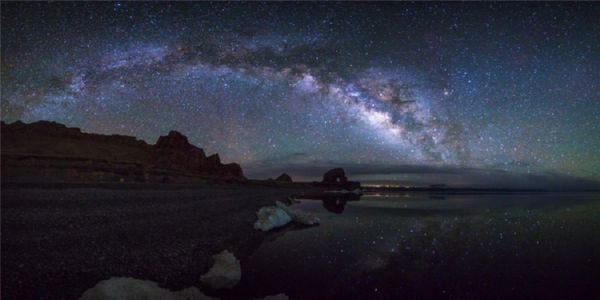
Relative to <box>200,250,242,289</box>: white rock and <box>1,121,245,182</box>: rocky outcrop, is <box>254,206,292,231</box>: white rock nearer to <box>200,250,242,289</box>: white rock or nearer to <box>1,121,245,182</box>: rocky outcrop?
<box>200,250,242,289</box>: white rock

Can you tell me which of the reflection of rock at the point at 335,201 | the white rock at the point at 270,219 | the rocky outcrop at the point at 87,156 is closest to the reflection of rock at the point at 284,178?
the rocky outcrop at the point at 87,156

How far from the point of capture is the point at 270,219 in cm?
1584

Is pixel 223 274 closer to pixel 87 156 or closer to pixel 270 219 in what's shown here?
pixel 270 219

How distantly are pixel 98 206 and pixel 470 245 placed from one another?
19021mm

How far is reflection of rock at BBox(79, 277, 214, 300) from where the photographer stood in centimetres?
497

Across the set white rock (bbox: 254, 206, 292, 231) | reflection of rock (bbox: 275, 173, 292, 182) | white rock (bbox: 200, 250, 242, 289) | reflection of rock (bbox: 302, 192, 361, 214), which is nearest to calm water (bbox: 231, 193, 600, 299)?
white rock (bbox: 200, 250, 242, 289)

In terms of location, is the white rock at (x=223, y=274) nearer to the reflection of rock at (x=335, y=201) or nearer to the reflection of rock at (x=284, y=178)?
the reflection of rock at (x=335, y=201)

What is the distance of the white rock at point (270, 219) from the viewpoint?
49.9 feet

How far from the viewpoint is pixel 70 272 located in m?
6.55

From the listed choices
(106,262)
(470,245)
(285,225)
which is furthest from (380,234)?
(106,262)

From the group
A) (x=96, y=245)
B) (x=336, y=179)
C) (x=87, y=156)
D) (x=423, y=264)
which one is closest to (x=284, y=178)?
(x=336, y=179)

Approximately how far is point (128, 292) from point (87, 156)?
71858mm

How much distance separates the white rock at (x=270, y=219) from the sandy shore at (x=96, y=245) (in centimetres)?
73

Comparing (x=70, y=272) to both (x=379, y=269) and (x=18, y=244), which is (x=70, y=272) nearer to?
(x=18, y=244)
